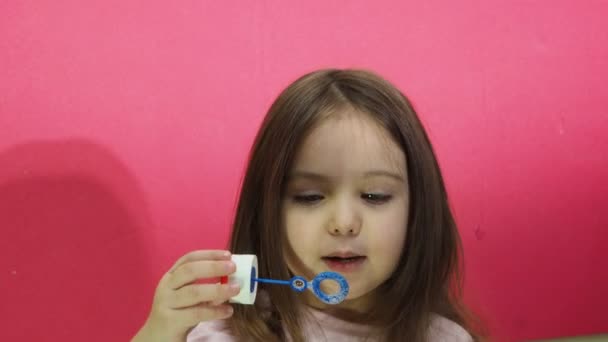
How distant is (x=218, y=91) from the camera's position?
0.95m

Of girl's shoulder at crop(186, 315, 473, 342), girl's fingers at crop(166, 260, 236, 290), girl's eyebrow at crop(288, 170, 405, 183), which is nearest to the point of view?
girl's fingers at crop(166, 260, 236, 290)

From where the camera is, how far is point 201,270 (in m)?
0.63

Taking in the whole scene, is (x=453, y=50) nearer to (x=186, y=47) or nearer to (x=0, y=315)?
(x=186, y=47)

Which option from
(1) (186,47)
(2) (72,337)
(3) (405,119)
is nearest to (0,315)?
(2) (72,337)

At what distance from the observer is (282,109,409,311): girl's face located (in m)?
0.72

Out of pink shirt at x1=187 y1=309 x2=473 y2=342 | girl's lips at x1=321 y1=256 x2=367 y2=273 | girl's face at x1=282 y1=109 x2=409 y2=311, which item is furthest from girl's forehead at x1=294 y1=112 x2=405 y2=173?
pink shirt at x1=187 y1=309 x2=473 y2=342

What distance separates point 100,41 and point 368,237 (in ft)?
1.70

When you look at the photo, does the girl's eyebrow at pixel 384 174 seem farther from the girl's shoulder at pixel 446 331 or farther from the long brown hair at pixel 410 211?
the girl's shoulder at pixel 446 331

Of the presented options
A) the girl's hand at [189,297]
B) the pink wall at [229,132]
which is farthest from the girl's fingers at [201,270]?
the pink wall at [229,132]

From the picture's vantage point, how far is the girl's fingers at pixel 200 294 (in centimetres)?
62

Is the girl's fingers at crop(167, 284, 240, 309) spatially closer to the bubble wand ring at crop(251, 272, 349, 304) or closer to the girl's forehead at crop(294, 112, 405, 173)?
the bubble wand ring at crop(251, 272, 349, 304)

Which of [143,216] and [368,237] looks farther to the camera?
[143,216]

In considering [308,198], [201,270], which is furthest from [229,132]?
[201,270]

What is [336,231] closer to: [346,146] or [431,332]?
[346,146]
